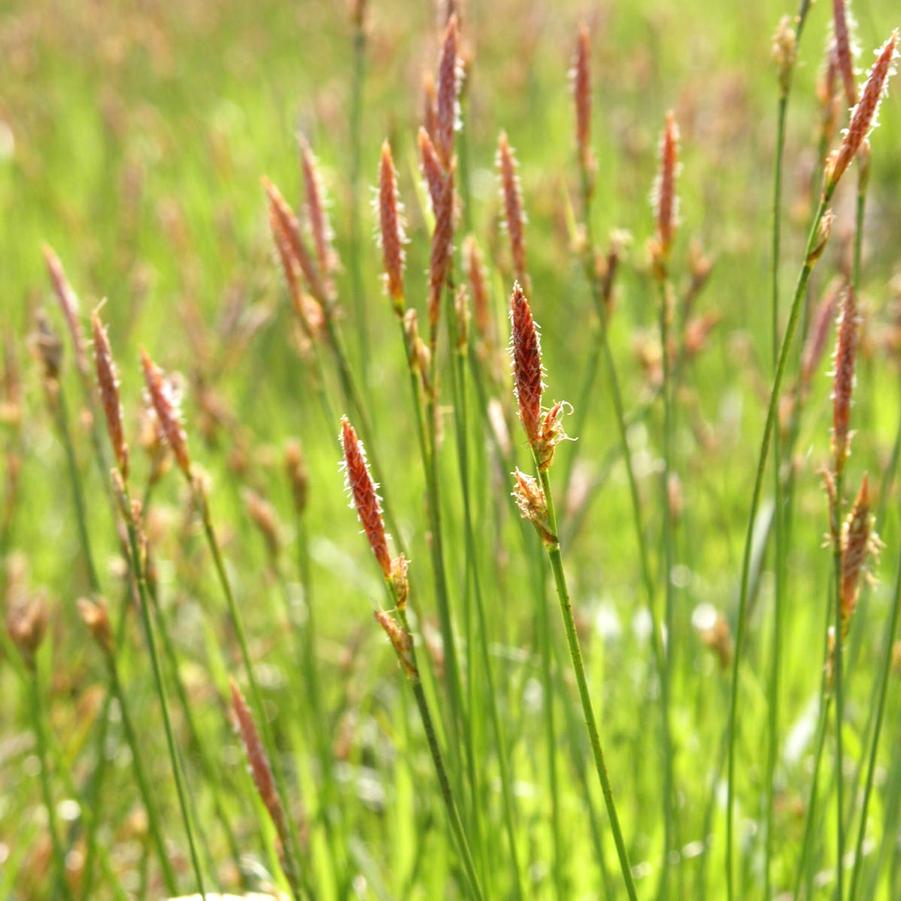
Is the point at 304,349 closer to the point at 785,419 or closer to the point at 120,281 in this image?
the point at 785,419

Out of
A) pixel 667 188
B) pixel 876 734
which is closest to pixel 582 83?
pixel 667 188

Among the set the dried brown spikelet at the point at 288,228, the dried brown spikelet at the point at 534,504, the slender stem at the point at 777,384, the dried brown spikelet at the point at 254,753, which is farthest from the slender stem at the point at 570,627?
the dried brown spikelet at the point at 288,228

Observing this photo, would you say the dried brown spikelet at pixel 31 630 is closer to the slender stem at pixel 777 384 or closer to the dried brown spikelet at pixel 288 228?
the dried brown spikelet at pixel 288 228

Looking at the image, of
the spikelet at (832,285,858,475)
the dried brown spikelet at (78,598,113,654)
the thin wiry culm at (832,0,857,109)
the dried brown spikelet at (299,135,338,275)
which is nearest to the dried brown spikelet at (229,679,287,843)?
the dried brown spikelet at (78,598,113,654)

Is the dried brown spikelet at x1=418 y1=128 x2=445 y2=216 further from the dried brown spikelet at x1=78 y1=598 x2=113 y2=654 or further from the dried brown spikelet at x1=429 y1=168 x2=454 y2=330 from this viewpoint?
the dried brown spikelet at x1=78 y1=598 x2=113 y2=654

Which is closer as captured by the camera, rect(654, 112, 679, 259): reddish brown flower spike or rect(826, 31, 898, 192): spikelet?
rect(826, 31, 898, 192): spikelet

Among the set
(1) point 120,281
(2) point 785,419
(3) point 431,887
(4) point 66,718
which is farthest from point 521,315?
(1) point 120,281
